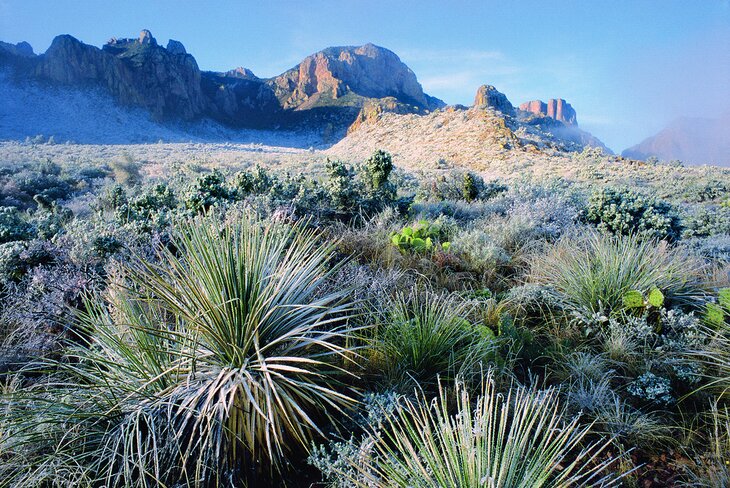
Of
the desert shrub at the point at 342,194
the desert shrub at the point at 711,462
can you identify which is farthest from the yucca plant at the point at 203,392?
the desert shrub at the point at 342,194

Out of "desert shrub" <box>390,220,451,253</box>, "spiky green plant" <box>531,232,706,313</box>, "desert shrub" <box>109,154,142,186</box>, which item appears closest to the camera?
"spiky green plant" <box>531,232,706,313</box>

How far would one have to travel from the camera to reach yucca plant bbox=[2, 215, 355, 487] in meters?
1.86

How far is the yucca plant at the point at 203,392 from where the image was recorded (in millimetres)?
1857

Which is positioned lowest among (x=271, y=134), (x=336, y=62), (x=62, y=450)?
(x=62, y=450)

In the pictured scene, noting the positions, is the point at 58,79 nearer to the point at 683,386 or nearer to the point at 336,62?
the point at 336,62

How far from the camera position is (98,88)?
5956 centimetres

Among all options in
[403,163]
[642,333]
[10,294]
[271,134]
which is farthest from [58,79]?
[642,333]

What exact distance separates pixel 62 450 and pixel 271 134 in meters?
67.2

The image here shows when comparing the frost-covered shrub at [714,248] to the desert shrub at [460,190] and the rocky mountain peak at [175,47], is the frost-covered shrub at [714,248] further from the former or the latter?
the rocky mountain peak at [175,47]

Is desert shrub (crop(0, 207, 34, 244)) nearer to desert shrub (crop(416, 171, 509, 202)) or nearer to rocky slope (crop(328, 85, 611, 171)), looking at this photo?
desert shrub (crop(416, 171, 509, 202))

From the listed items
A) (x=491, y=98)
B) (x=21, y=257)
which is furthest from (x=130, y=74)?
(x=21, y=257)

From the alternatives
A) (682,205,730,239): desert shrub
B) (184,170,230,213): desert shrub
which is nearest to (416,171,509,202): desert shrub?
(682,205,730,239): desert shrub

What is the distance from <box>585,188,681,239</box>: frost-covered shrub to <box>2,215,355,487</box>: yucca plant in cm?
632

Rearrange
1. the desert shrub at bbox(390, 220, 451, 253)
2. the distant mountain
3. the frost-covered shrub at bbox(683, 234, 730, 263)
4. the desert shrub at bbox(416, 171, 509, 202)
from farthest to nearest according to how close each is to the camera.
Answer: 1. the distant mountain
2. the desert shrub at bbox(416, 171, 509, 202)
3. the frost-covered shrub at bbox(683, 234, 730, 263)
4. the desert shrub at bbox(390, 220, 451, 253)
